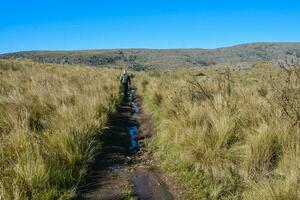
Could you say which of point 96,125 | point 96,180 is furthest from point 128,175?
point 96,125

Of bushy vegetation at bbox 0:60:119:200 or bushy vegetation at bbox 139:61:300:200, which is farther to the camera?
bushy vegetation at bbox 139:61:300:200

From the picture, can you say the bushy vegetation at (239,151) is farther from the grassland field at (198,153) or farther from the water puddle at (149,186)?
the water puddle at (149,186)

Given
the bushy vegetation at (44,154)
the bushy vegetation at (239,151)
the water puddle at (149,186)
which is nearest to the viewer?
the bushy vegetation at (44,154)

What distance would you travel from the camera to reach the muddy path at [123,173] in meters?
4.74

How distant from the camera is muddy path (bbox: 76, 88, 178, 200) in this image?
4738mm

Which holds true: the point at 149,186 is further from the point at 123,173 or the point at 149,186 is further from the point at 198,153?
the point at 198,153

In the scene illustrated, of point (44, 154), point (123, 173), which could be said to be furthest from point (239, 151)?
point (44, 154)

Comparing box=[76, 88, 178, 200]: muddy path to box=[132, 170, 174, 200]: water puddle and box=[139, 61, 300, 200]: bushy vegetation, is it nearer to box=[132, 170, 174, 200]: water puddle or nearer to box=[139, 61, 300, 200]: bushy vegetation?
box=[132, 170, 174, 200]: water puddle

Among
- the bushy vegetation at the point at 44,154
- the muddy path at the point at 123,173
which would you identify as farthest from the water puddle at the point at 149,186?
the bushy vegetation at the point at 44,154

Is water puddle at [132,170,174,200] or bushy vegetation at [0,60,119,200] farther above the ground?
bushy vegetation at [0,60,119,200]

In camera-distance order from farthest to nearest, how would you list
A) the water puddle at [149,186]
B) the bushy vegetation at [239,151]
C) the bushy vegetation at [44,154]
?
the water puddle at [149,186]
the bushy vegetation at [239,151]
the bushy vegetation at [44,154]

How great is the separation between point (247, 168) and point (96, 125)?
376 centimetres

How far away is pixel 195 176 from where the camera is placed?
5.09 m

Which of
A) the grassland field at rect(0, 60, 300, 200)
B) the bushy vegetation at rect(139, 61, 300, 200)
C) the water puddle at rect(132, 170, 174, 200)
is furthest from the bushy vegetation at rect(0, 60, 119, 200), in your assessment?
the bushy vegetation at rect(139, 61, 300, 200)
